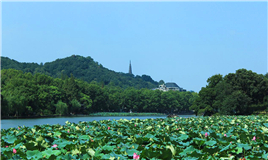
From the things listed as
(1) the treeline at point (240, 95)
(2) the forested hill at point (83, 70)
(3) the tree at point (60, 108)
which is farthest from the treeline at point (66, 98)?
(2) the forested hill at point (83, 70)

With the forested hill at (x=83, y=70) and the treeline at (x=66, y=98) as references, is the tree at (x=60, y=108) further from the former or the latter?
the forested hill at (x=83, y=70)

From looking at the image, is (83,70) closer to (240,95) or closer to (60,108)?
(60,108)

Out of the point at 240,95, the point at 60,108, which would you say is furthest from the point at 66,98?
the point at 240,95

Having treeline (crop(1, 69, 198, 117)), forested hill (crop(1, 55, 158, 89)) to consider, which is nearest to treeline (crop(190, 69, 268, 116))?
treeline (crop(1, 69, 198, 117))

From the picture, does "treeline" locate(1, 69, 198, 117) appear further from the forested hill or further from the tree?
the forested hill

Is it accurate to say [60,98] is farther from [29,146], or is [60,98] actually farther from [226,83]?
[29,146]
